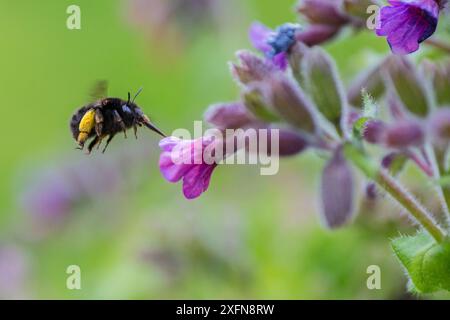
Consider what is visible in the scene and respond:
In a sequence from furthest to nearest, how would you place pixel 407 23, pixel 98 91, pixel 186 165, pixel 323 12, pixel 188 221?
pixel 188 221
pixel 98 91
pixel 323 12
pixel 186 165
pixel 407 23

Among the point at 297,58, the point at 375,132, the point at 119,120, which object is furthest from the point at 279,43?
the point at 119,120

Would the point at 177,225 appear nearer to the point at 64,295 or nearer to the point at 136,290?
Answer: the point at 136,290

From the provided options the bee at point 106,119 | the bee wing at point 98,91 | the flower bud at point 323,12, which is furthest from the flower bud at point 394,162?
the bee wing at point 98,91

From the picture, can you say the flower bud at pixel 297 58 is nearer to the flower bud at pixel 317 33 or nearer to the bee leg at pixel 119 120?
the flower bud at pixel 317 33

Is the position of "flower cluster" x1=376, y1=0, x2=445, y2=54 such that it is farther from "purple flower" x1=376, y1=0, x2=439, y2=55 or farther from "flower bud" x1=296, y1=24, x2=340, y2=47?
"flower bud" x1=296, y1=24, x2=340, y2=47

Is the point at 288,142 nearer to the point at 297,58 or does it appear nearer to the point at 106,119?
the point at 297,58
